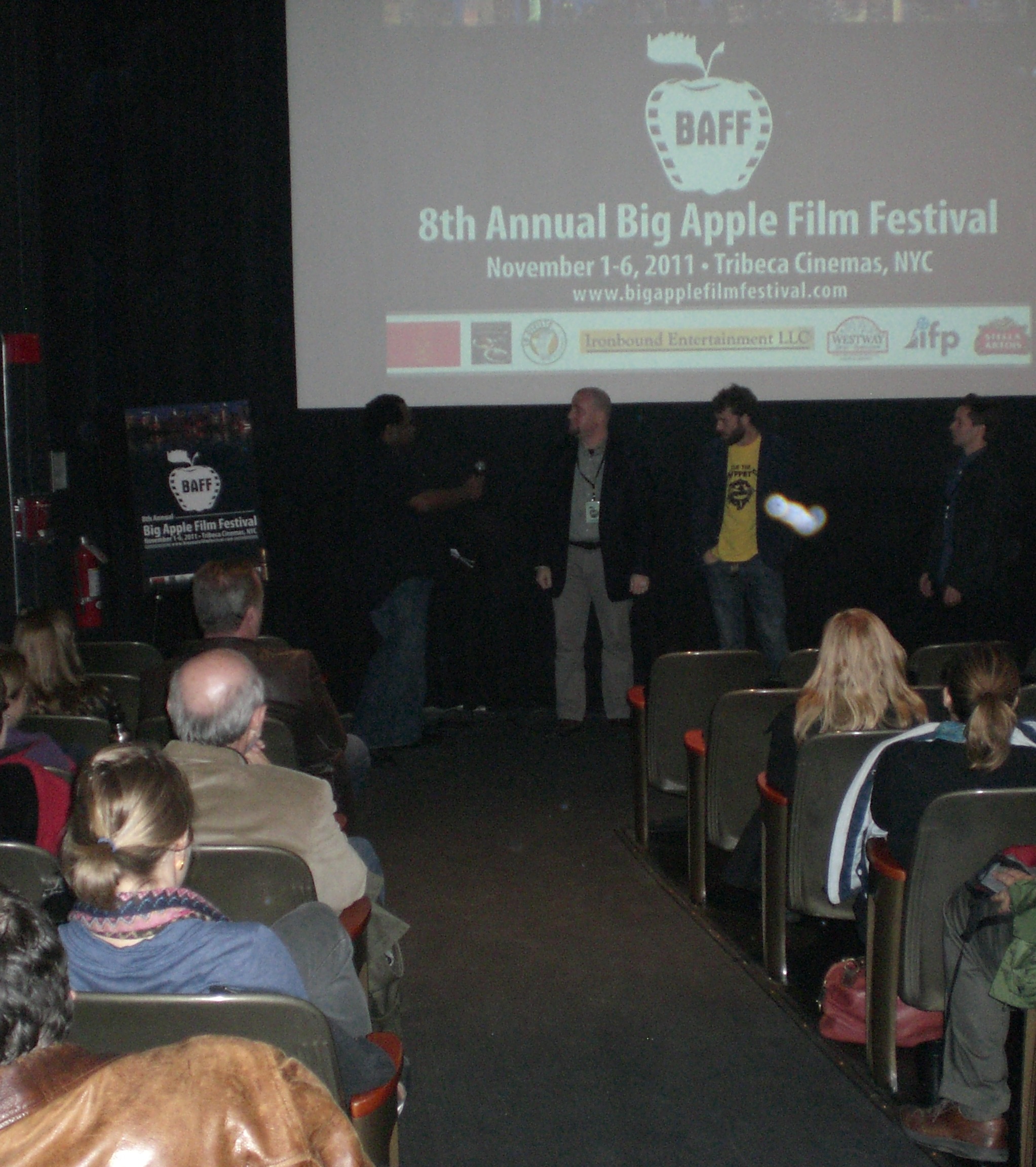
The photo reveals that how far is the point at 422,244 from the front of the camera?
227 inches

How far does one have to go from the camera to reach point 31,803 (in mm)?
2396

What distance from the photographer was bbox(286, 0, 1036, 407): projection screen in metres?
5.66

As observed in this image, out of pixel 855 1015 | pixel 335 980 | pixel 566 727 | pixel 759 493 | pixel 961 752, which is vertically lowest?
pixel 566 727

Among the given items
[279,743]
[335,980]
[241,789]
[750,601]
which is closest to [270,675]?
[279,743]

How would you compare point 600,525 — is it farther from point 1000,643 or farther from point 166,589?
point 1000,643

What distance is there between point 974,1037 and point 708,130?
4.42 meters

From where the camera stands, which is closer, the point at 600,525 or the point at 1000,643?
the point at 1000,643

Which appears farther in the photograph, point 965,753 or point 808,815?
point 808,815

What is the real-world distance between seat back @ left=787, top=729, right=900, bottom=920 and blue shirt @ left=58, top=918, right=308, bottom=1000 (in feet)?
5.16

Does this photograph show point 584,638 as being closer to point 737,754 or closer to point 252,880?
point 737,754

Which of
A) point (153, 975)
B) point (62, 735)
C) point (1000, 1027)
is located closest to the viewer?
point (153, 975)

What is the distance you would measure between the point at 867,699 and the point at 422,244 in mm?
3600

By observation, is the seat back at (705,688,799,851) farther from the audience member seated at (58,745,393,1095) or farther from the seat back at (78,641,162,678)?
the seat back at (78,641,162,678)

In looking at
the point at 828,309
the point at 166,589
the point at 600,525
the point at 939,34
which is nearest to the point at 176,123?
the point at 166,589
